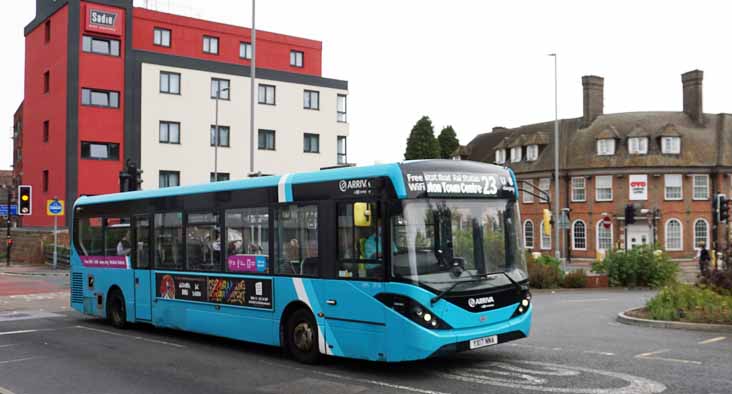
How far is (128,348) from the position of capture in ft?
41.8

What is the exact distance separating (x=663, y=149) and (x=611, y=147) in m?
3.69

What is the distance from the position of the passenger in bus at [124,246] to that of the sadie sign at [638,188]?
4611 centimetres

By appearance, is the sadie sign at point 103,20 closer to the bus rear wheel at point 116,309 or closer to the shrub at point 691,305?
the bus rear wheel at point 116,309

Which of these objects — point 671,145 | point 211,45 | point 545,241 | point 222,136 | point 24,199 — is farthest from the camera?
point 545,241

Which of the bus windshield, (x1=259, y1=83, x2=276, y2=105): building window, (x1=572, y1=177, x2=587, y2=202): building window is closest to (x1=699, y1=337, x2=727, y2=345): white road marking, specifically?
the bus windshield

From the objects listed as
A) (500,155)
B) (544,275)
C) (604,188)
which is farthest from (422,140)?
(544,275)

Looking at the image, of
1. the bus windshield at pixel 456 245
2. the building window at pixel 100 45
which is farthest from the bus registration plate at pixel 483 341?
the building window at pixel 100 45

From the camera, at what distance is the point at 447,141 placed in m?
87.4

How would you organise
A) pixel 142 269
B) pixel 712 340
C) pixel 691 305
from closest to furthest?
pixel 712 340 → pixel 142 269 → pixel 691 305

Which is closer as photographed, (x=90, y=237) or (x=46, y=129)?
(x=90, y=237)

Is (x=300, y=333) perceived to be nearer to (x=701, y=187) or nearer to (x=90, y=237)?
(x=90, y=237)

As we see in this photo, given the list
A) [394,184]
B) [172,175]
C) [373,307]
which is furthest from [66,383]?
[172,175]

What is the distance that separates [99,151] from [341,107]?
17.8 metres

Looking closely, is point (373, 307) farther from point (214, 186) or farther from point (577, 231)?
point (577, 231)
